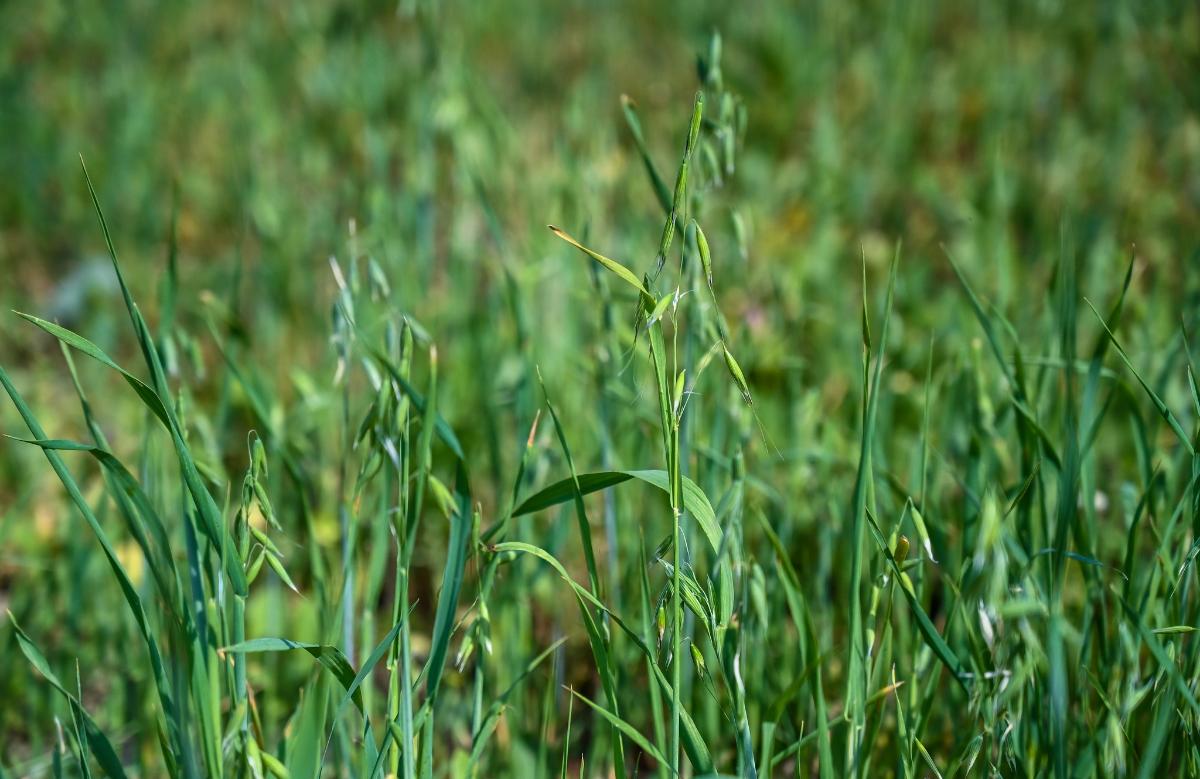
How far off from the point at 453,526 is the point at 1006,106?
2619 mm

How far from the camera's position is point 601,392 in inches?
56.7

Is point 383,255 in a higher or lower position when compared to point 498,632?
higher

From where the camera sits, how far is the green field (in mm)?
962

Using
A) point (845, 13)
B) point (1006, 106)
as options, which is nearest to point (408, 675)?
point (1006, 106)

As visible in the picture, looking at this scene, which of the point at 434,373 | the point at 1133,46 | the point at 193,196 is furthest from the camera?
the point at 1133,46

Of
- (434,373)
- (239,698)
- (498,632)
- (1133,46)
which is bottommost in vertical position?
(498,632)

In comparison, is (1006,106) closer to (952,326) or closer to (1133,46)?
(1133,46)

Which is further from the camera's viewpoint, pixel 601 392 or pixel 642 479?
pixel 601 392

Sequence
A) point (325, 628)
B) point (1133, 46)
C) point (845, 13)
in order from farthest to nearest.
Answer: point (845, 13), point (1133, 46), point (325, 628)

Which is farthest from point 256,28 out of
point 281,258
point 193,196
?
point 281,258

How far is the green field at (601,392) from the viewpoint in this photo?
0.96 meters

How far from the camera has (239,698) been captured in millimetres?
938

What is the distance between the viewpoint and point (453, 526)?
98 centimetres

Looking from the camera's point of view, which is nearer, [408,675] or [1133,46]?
[408,675]
